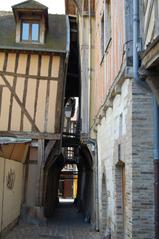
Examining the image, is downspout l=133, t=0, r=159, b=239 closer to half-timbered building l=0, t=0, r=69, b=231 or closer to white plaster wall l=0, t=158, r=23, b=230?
white plaster wall l=0, t=158, r=23, b=230

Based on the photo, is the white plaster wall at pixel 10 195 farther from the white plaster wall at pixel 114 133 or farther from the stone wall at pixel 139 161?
the stone wall at pixel 139 161

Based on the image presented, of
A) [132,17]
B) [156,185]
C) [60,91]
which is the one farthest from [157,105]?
[60,91]

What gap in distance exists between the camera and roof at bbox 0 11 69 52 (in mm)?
13890

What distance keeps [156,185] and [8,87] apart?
8.78 metres

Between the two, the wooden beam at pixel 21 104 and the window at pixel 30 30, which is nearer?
the wooden beam at pixel 21 104

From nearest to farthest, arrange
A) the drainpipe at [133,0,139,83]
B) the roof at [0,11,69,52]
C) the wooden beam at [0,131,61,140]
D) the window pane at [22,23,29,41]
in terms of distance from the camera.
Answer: the drainpipe at [133,0,139,83], the wooden beam at [0,131,61,140], the roof at [0,11,69,52], the window pane at [22,23,29,41]

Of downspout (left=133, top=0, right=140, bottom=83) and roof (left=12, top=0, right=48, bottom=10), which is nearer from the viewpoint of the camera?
downspout (left=133, top=0, right=140, bottom=83)

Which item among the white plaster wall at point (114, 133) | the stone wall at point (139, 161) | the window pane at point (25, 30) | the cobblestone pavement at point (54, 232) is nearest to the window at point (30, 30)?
the window pane at point (25, 30)

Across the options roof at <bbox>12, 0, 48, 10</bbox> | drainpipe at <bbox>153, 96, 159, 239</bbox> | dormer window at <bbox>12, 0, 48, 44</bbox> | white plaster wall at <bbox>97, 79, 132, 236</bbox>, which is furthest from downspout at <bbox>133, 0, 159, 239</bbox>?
roof at <bbox>12, 0, 48, 10</bbox>

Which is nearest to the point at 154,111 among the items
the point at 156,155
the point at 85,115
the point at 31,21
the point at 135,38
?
the point at 156,155

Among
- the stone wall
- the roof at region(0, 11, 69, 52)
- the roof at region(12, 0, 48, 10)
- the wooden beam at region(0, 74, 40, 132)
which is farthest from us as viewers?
the roof at region(12, 0, 48, 10)

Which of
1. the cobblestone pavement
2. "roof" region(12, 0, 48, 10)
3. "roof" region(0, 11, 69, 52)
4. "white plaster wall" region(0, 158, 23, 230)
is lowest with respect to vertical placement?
the cobblestone pavement

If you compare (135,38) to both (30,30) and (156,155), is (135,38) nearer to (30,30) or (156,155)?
(156,155)

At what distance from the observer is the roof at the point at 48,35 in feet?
45.6
